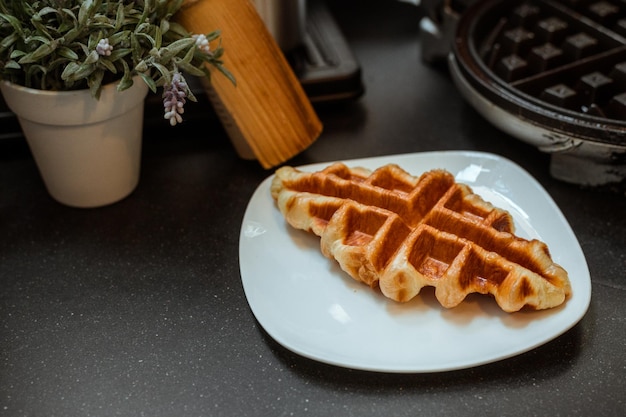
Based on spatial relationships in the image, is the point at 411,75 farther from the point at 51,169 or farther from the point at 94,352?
the point at 94,352

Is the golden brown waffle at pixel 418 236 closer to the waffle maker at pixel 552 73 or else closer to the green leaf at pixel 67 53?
the waffle maker at pixel 552 73

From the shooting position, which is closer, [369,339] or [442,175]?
[369,339]

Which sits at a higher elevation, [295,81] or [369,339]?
[295,81]

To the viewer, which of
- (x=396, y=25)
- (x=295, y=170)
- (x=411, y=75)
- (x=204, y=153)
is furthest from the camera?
(x=396, y=25)

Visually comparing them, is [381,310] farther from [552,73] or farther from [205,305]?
[552,73]

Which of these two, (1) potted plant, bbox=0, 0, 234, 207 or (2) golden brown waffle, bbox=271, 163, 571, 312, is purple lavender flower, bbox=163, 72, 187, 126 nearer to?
(1) potted plant, bbox=0, 0, 234, 207

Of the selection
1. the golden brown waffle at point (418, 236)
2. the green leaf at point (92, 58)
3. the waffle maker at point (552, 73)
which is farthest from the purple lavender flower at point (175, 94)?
the waffle maker at point (552, 73)

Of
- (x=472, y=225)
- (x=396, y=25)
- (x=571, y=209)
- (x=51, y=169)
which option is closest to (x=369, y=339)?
(x=472, y=225)
